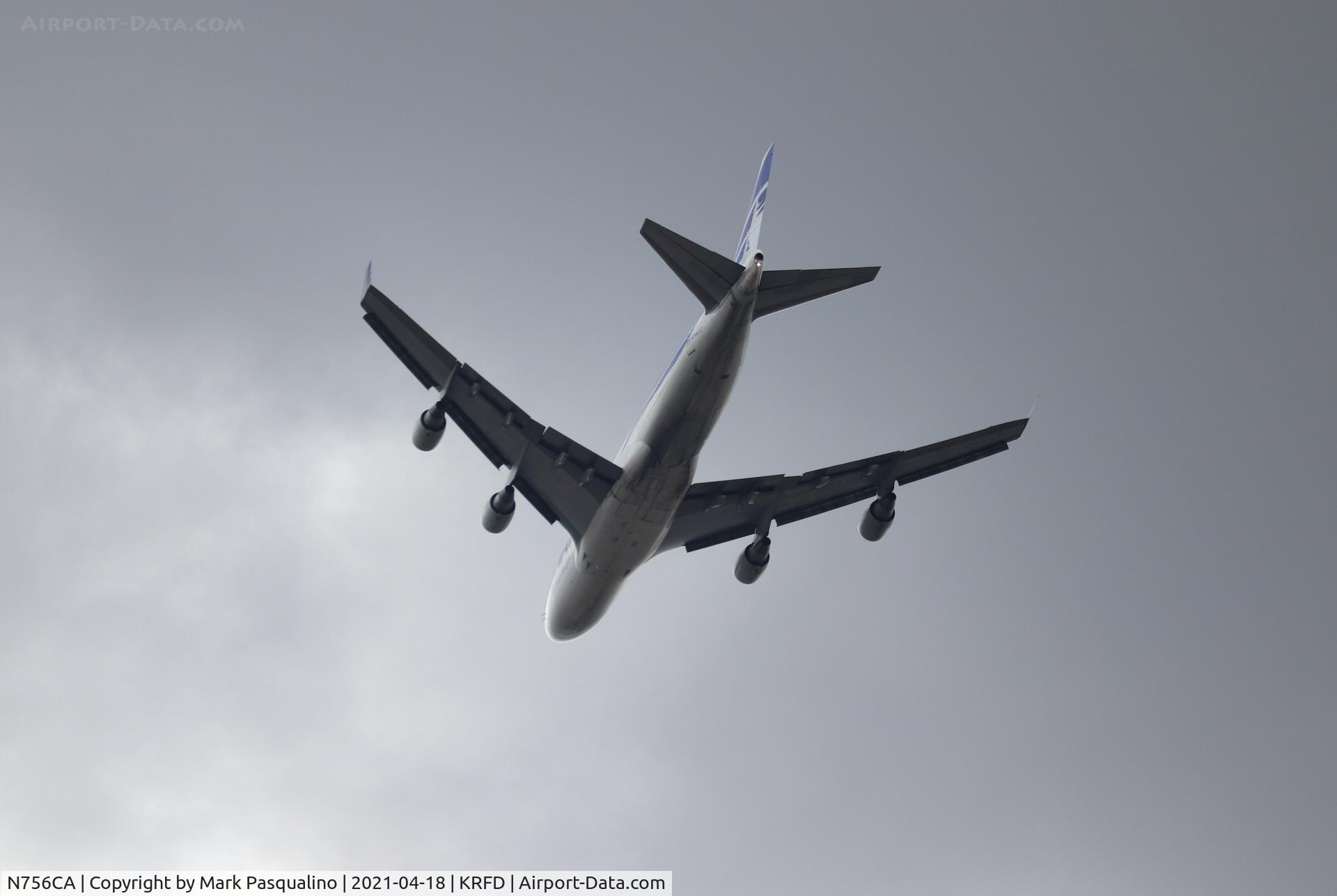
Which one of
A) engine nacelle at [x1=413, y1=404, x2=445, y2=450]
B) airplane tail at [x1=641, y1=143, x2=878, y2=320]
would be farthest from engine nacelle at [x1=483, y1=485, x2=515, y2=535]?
airplane tail at [x1=641, y1=143, x2=878, y2=320]

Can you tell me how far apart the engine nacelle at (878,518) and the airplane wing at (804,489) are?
0.51 m

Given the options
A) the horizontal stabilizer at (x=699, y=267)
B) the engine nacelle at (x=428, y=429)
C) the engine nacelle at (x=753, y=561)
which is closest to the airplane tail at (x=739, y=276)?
the horizontal stabilizer at (x=699, y=267)

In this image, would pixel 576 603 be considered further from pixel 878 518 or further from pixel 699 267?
pixel 699 267

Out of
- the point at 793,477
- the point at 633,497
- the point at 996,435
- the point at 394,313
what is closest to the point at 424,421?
the point at 394,313

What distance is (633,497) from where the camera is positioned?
2319 cm

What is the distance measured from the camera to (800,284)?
19.7 metres

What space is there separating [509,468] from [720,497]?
19.7 ft

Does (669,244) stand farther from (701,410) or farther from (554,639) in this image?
(554,639)

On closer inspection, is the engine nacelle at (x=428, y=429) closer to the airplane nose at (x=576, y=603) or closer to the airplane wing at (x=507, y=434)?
the airplane wing at (x=507, y=434)

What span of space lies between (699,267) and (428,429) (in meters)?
8.13

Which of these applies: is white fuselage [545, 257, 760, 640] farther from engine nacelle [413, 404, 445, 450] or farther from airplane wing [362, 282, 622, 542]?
engine nacelle [413, 404, 445, 450]

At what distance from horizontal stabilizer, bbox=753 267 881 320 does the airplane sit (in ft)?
0.08

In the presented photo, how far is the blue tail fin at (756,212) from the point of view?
24.1 m

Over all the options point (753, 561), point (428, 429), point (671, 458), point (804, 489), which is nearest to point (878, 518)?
point (804, 489)
